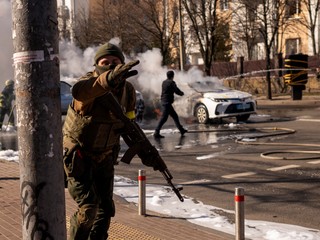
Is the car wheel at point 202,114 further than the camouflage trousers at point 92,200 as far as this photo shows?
Yes

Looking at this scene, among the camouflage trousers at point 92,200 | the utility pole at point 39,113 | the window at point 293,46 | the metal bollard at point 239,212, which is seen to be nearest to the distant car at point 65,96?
the metal bollard at point 239,212

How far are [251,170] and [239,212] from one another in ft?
16.1

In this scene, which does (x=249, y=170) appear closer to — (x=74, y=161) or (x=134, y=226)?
(x=134, y=226)

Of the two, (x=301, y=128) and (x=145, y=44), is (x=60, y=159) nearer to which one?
(x=301, y=128)

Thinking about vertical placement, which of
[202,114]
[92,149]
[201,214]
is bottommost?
[201,214]

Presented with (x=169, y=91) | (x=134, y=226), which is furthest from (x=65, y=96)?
(x=134, y=226)

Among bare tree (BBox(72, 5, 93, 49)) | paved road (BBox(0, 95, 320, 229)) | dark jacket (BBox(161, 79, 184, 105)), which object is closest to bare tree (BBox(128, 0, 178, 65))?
bare tree (BBox(72, 5, 93, 49))

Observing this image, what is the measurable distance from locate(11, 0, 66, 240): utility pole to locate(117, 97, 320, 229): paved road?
433cm

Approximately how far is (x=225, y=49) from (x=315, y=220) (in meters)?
49.2

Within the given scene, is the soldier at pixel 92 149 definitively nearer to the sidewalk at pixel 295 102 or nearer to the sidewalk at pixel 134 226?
the sidewalk at pixel 134 226

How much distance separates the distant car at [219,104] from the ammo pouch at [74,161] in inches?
589

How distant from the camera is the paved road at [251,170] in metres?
7.98

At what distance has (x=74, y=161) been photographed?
4.79 m

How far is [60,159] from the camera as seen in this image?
3.33 metres
